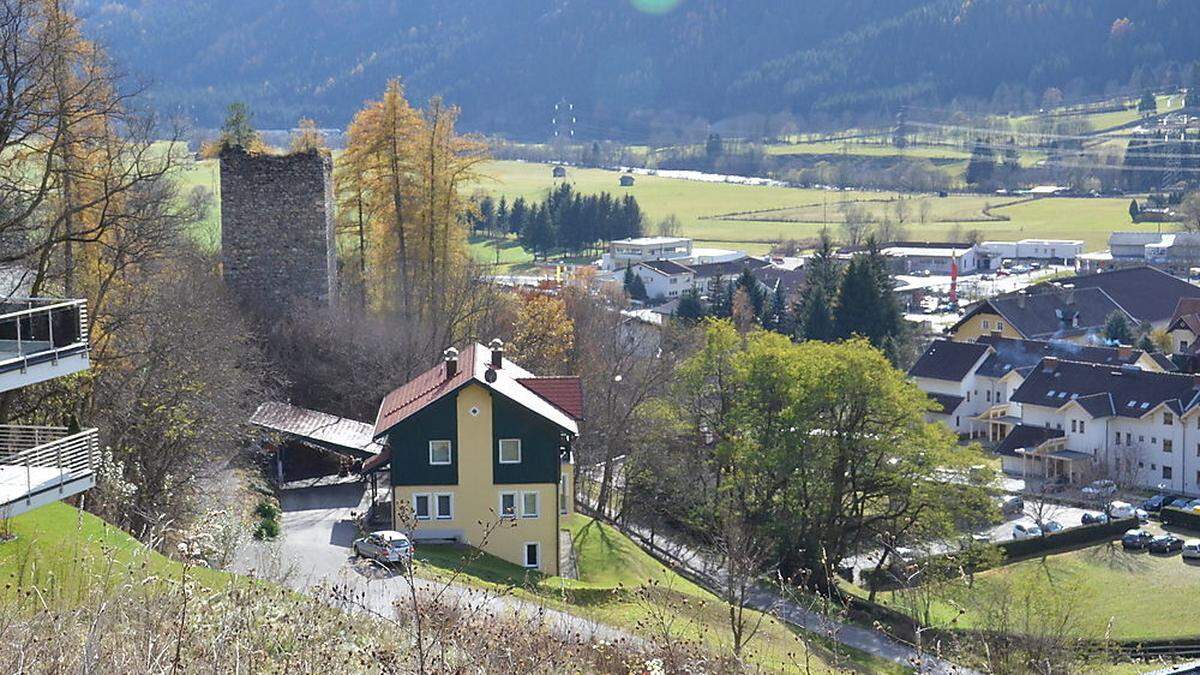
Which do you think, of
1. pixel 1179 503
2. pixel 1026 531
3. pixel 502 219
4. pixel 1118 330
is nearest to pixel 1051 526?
pixel 1026 531

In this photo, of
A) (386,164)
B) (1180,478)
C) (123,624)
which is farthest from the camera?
(1180,478)

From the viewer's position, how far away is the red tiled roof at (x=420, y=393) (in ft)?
79.0

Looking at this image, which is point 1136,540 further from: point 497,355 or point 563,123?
point 563,123

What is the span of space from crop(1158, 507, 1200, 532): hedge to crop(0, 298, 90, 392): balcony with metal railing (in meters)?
30.3

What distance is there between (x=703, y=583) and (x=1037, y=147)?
136m

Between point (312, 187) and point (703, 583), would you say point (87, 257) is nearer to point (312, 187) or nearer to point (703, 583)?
point (312, 187)

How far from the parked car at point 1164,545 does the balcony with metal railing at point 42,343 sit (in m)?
27.7

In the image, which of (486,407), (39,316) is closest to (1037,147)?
(486,407)

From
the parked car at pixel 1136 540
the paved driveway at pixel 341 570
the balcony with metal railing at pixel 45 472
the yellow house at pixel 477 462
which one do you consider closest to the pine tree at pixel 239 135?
the paved driveway at pixel 341 570

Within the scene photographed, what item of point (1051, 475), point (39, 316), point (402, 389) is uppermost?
point (39, 316)

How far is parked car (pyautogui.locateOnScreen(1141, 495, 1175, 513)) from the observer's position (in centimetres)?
4009

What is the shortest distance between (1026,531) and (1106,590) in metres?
4.18

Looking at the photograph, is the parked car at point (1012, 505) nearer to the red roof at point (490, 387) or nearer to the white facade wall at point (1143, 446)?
the white facade wall at point (1143, 446)

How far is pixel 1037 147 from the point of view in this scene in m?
156
